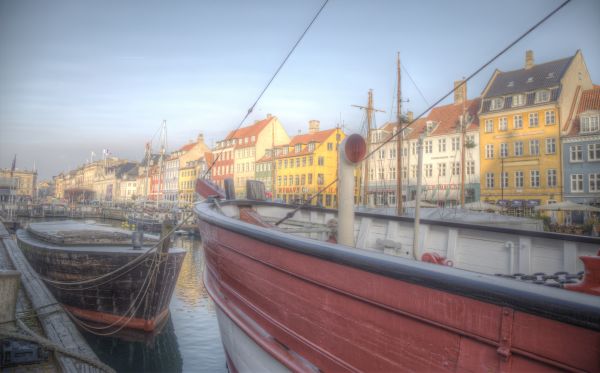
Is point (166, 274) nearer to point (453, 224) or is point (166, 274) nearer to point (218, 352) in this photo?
point (218, 352)

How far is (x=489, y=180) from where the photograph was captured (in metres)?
34.2

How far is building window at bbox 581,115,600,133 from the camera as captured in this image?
93.1ft

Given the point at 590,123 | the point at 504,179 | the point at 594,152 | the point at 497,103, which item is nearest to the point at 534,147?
the point at 504,179

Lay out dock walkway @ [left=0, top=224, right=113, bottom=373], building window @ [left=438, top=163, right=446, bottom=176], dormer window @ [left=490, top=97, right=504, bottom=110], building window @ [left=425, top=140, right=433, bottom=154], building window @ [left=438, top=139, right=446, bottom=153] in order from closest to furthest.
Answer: dock walkway @ [left=0, top=224, right=113, bottom=373], dormer window @ [left=490, top=97, right=504, bottom=110], building window @ [left=438, top=163, right=446, bottom=176], building window @ [left=438, top=139, right=446, bottom=153], building window @ [left=425, top=140, right=433, bottom=154]

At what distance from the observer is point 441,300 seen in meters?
2.15

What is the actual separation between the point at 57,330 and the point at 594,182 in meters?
33.5

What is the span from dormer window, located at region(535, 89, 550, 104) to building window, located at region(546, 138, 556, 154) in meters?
3.35

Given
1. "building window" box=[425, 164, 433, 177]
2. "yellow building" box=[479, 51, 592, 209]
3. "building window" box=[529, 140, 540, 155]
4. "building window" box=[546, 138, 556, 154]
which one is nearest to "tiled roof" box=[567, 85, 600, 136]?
"yellow building" box=[479, 51, 592, 209]

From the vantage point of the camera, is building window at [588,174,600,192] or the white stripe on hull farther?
building window at [588,174,600,192]

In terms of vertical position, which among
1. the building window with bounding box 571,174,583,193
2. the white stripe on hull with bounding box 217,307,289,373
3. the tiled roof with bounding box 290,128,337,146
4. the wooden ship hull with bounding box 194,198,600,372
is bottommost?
the white stripe on hull with bounding box 217,307,289,373

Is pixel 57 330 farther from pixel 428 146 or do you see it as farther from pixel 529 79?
pixel 529 79

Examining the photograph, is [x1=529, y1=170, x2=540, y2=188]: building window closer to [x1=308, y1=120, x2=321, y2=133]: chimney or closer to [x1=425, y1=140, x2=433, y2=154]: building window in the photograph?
[x1=425, y1=140, x2=433, y2=154]: building window

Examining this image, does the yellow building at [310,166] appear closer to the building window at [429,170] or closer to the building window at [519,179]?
the building window at [429,170]

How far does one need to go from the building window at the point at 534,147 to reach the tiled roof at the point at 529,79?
179 inches
